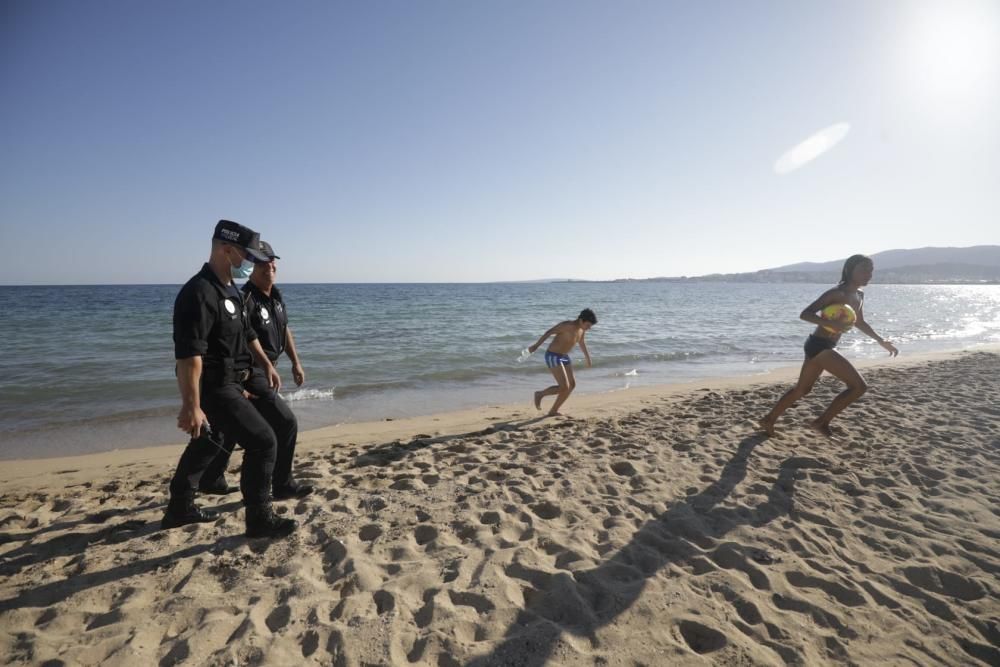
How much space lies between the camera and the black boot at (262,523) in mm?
2982

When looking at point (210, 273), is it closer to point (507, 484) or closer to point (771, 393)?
point (507, 484)

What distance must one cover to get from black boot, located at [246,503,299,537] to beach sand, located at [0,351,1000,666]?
0.32 ft

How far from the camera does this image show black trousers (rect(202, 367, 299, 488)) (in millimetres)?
3246

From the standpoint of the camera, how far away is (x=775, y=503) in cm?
354

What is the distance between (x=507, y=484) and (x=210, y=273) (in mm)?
2844

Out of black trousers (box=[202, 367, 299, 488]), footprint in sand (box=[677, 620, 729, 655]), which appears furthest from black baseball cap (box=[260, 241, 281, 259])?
footprint in sand (box=[677, 620, 729, 655])

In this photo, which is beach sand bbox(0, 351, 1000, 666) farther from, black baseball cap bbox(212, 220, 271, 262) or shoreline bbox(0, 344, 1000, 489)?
black baseball cap bbox(212, 220, 271, 262)

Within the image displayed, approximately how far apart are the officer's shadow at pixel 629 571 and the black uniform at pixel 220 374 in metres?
1.79

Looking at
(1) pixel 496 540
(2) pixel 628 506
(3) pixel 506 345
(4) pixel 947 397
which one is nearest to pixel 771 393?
(4) pixel 947 397

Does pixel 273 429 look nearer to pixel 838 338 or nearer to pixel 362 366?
pixel 838 338

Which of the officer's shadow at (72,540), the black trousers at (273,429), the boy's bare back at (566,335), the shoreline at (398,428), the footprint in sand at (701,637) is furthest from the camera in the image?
the boy's bare back at (566,335)

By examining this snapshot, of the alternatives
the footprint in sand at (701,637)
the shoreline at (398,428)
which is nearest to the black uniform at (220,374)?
the shoreline at (398,428)

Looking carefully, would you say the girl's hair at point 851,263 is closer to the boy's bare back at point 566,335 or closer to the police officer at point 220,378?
the boy's bare back at point 566,335

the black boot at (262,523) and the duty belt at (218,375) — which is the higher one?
the duty belt at (218,375)
